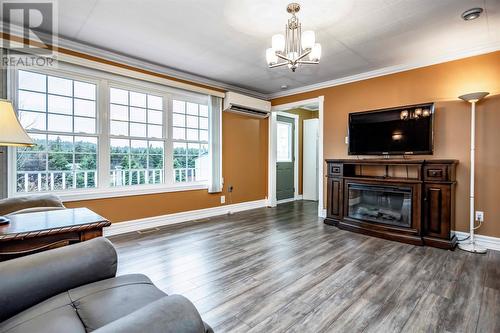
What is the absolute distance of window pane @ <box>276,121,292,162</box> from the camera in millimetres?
6297

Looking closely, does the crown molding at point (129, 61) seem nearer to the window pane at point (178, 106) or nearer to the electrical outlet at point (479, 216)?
the window pane at point (178, 106)

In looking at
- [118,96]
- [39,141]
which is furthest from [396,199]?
[39,141]

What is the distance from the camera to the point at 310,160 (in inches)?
262

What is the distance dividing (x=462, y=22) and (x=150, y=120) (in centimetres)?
423

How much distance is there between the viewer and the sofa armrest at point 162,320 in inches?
26.7

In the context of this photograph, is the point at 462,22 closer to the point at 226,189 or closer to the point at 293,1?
the point at 293,1

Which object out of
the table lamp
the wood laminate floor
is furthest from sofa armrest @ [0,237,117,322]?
the wood laminate floor

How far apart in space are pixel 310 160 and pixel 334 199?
2.65m

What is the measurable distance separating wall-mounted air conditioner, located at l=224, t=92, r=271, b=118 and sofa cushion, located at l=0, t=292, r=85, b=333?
4115mm

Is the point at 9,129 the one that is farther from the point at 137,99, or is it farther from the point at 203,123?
the point at 203,123

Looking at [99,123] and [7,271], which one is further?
[99,123]

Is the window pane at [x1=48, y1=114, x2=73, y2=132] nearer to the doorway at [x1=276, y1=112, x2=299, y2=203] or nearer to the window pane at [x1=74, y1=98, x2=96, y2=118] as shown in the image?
the window pane at [x1=74, y1=98, x2=96, y2=118]

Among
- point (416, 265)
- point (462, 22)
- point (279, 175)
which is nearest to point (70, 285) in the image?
point (416, 265)

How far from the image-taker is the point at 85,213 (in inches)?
68.9
